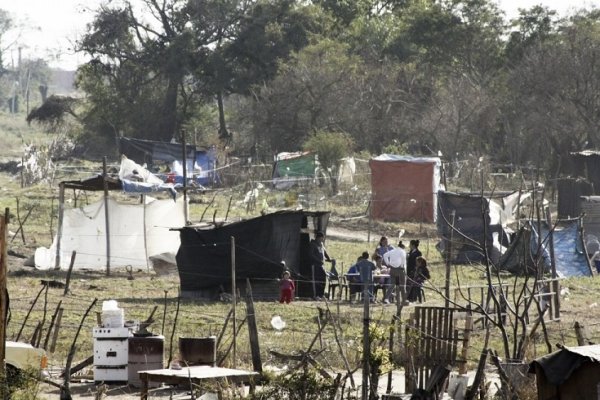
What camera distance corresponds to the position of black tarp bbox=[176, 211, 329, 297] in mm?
24766

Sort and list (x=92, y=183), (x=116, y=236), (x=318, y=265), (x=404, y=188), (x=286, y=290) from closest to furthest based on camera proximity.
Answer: (x=286, y=290) → (x=318, y=265) → (x=116, y=236) → (x=92, y=183) → (x=404, y=188)

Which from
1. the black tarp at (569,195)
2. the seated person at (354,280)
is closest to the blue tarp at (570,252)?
the seated person at (354,280)

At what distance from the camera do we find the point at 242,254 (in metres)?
24.8

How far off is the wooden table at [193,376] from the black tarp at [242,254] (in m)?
10.9

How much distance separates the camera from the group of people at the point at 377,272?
2377 cm

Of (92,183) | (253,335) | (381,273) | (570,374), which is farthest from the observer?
(92,183)

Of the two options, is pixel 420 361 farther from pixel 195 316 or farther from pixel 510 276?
pixel 510 276

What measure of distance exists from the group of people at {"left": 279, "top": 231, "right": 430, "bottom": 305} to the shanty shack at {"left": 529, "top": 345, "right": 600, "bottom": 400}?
1062 cm

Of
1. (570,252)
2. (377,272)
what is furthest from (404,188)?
(377,272)

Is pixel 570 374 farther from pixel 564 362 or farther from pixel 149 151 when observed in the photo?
pixel 149 151

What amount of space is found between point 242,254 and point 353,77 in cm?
3263

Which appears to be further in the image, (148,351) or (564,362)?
(148,351)

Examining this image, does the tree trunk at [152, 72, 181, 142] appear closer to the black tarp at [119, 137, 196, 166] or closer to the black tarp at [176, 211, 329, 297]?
the black tarp at [119, 137, 196, 166]

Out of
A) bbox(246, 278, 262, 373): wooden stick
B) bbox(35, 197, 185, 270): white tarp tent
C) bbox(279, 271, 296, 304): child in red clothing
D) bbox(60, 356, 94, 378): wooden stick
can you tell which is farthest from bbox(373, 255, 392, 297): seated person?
bbox(246, 278, 262, 373): wooden stick
